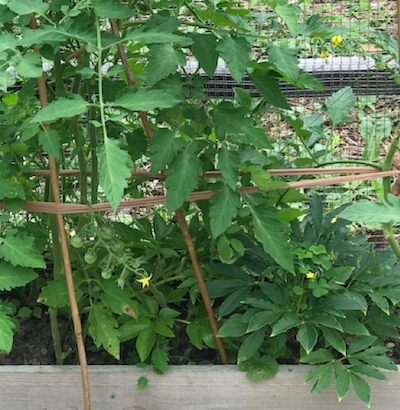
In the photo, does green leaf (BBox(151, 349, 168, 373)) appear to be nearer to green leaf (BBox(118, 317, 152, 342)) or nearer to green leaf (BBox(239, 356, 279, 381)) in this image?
green leaf (BBox(118, 317, 152, 342))

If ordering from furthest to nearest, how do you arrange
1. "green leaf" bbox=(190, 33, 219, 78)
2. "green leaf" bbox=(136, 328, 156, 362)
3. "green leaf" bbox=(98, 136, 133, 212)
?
"green leaf" bbox=(136, 328, 156, 362) < "green leaf" bbox=(190, 33, 219, 78) < "green leaf" bbox=(98, 136, 133, 212)

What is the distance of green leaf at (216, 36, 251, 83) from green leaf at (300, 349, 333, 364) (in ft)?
1.92

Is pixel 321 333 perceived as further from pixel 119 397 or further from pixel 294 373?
pixel 119 397

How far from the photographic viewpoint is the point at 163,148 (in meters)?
1.02

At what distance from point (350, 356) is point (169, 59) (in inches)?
27.1

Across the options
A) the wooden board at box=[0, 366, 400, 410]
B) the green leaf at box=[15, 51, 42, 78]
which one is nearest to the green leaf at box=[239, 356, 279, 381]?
the wooden board at box=[0, 366, 400, 410]

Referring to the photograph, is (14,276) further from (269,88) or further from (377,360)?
(377,360)

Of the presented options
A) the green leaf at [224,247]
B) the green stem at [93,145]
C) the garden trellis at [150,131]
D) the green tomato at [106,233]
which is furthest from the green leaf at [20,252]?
the green leaf at [224,247]

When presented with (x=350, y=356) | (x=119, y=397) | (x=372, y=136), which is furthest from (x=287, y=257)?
(x=372, y=136)

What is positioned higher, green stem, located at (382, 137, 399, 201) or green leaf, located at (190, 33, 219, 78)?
green leaf, located at (190, 33, 219, 78)

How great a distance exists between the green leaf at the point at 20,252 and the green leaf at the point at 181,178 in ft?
0.86

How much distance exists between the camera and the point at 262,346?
1299 mm

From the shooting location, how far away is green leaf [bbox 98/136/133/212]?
78 cm

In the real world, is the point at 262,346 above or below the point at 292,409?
above
